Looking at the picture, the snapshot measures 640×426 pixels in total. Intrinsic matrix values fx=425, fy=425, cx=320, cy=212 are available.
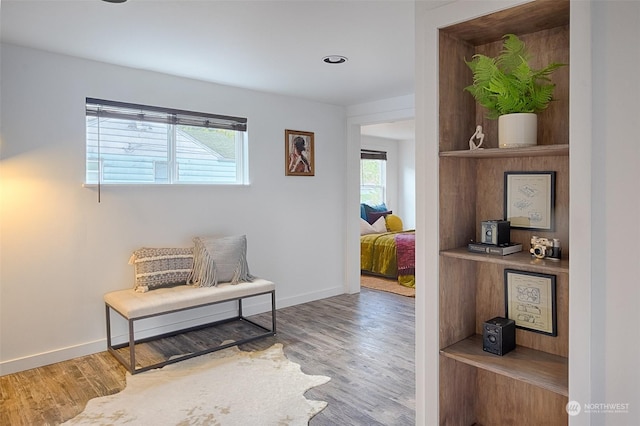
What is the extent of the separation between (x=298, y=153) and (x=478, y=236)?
3.04 m

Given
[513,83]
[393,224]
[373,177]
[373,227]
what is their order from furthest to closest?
[373,177]
[393,224]
[373,227]
[513,83]

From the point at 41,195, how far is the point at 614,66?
138 inches

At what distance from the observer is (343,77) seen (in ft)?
12.4

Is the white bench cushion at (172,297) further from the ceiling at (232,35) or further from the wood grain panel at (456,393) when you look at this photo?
the wood grain panel at (456,393)

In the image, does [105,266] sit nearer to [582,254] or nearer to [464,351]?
[464,351]

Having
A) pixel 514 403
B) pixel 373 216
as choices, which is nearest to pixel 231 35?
pixel 514 403

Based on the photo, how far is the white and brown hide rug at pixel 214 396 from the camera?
2402mm

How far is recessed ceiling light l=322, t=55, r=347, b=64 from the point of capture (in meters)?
3.19

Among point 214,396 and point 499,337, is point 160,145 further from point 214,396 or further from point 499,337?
point 499,337

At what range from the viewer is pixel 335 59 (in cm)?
324

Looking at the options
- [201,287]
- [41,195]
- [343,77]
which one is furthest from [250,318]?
[343,77]

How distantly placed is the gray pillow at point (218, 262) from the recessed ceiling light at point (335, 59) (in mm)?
1731

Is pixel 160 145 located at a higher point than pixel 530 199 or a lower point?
higher

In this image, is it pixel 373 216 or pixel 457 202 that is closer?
pixel 457 202
